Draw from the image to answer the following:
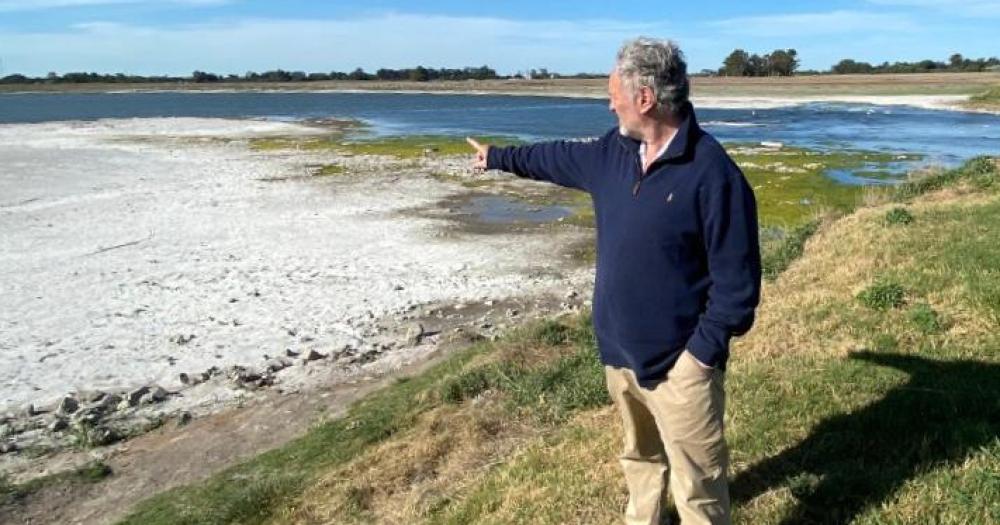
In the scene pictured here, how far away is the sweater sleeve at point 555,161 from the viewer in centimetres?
367

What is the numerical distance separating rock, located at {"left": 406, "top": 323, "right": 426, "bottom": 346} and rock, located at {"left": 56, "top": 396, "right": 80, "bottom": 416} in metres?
3.85

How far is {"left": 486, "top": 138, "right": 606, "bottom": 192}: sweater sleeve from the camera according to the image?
Answer: 12.0 feet

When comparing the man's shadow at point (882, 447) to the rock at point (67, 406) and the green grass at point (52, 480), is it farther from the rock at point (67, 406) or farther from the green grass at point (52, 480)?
the rock at point (67, 406)

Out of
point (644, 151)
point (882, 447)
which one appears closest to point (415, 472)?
point (882, 447)

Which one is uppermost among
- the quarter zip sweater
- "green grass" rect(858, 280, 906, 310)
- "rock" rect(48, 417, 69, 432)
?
the quarter zip sweater

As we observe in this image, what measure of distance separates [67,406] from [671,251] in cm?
787

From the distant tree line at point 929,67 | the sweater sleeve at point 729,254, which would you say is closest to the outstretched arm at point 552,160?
the sweater sleeve at point 729,254

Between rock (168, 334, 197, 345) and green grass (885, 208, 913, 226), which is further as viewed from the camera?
rock (168, 334, 197, 345)

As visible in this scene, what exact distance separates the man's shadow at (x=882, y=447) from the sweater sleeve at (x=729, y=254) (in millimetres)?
1366

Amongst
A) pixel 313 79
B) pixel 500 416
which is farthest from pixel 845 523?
pixel 313 79

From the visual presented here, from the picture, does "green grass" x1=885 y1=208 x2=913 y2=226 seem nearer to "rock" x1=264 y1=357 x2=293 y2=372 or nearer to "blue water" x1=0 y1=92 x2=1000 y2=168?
"rock" x1=264 y1=357 x2=293 y2=372

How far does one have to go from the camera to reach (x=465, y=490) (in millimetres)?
5105

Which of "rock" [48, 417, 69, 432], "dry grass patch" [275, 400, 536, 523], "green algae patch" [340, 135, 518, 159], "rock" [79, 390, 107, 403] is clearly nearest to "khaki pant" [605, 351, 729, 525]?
"dry grass patch" [275, 400, 536, 523]

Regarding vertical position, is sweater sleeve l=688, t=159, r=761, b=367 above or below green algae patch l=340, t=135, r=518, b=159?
above
